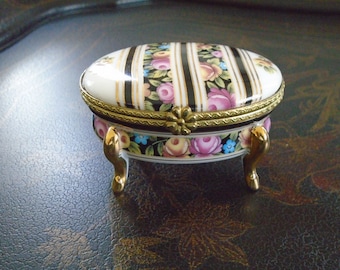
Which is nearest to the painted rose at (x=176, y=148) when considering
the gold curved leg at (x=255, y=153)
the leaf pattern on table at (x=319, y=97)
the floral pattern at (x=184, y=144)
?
the floral pattern at (x=184, y=144)

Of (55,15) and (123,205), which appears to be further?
(55,15)

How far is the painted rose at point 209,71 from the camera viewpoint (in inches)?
22.9

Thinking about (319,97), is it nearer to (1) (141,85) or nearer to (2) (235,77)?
(2) (235,77)

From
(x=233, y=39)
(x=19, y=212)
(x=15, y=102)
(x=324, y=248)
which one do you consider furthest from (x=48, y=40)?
(x=324, y=248)

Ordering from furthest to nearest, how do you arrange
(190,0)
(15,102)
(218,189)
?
(190,0) → (15,102) → (218,189)

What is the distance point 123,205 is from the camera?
635mm

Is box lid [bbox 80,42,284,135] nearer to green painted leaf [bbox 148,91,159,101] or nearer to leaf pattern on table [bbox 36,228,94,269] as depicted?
green painted leaf [bbox 148,91,159,101]

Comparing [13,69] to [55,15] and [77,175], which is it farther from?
[77,175]

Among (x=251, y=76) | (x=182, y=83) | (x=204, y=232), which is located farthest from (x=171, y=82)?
(x=204, y=232)

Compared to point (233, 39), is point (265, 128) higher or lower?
higher

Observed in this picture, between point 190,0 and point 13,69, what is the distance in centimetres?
68

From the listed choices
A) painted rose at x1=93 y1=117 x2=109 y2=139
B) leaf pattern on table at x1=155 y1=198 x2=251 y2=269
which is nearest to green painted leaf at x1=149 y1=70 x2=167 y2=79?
painted rose at x1=93 y1=117 x2=109 y2=139

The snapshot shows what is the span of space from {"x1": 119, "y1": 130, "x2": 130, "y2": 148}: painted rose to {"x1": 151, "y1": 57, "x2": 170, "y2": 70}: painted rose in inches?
4.3

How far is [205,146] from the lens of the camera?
1.93 ft
